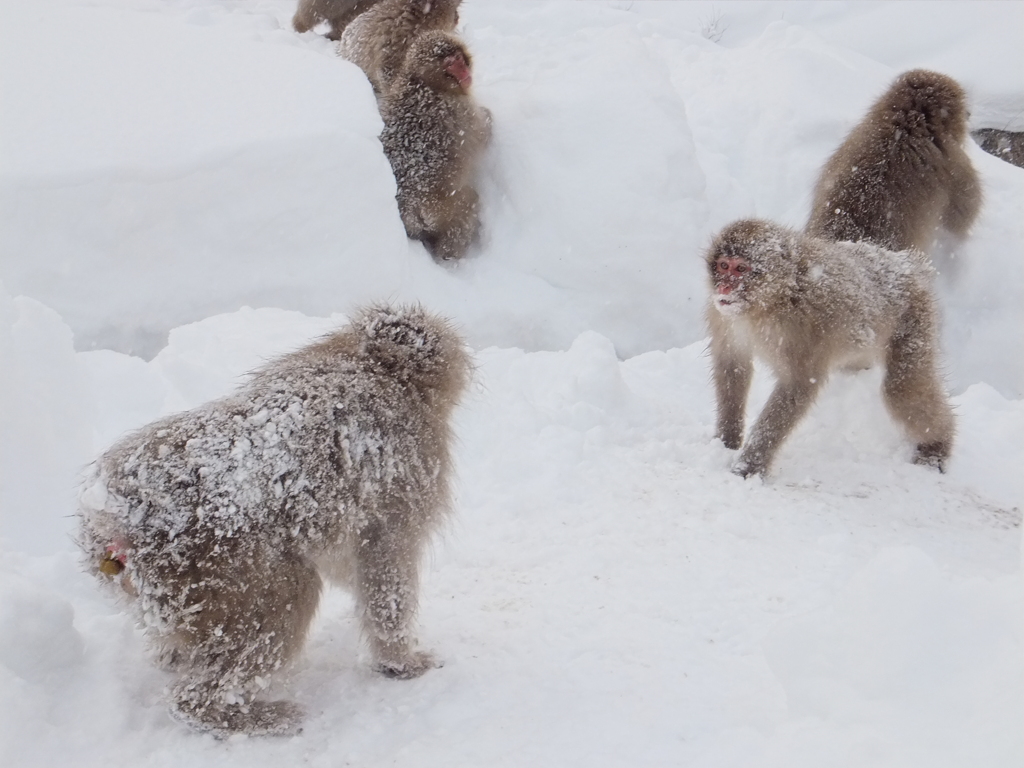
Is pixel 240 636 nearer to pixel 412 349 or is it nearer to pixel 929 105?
pixel 412 349

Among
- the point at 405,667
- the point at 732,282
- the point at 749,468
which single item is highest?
the point at 732,282

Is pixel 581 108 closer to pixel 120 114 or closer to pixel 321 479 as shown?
pixel 120 114

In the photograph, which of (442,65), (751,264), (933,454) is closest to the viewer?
(751,264)

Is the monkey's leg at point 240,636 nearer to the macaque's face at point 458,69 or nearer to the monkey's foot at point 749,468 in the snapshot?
the monkey's foot at point 749,468

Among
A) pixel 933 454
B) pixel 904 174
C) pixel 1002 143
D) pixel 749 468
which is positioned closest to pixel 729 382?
pixel 749 468

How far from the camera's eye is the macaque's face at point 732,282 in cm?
404

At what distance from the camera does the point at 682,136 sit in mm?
6336

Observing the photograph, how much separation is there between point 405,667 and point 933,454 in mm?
3266

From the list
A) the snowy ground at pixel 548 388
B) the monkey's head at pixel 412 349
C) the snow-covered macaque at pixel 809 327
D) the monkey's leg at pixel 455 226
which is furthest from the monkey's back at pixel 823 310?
the monkey's leg at pixel 455 226

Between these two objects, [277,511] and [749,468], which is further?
[749,468]

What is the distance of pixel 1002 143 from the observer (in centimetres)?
765

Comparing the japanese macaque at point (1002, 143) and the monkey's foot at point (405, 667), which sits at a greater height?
the japanese macaque at point (1002, 143)

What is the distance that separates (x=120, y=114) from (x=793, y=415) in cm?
399

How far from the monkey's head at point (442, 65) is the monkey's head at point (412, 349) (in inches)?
148
